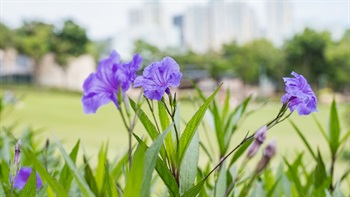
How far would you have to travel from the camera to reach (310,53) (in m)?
23.3

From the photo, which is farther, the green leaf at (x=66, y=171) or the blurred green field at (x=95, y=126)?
the blurred green field at (x=95, y=126)

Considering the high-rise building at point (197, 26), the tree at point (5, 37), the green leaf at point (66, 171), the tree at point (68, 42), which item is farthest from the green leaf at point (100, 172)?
the high-rise building at point (197, 26)

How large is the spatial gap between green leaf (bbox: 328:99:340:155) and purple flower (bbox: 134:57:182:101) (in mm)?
376


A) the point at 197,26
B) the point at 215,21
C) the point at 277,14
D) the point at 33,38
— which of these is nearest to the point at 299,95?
the point at 33,38

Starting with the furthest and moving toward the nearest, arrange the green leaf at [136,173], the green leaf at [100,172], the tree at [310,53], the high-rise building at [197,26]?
1. the high-rise building at [197,26]
2. the tree at [310,53]
3. the green leaf at [100,172]
4. the green leaf at [136,173]

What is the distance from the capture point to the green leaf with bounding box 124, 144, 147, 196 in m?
0.34

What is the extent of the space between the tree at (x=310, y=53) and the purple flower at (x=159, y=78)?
23.2m

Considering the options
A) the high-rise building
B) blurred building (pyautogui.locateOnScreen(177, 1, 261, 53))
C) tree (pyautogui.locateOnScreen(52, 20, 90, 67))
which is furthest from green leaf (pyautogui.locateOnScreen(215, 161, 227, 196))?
blurred building (pyautogui.locateOnScreen(177, 1, 261, 53))

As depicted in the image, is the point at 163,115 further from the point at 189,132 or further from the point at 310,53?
the point at 310,53

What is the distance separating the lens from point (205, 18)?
1794 inches

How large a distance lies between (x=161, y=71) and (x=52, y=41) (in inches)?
829

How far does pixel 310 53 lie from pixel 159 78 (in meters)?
23.8

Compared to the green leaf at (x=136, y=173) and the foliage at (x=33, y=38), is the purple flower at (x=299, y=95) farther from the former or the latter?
the foliage at (x=33, y=38)

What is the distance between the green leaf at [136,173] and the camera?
0.34m
